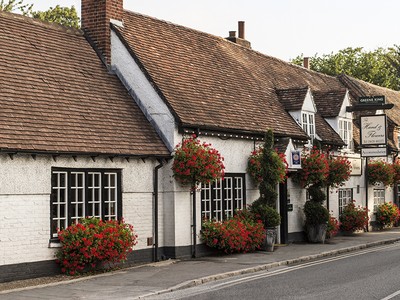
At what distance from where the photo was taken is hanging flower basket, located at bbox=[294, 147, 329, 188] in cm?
2656

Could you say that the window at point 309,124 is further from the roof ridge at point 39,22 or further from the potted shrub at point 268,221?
the roof ridge at point 39,22

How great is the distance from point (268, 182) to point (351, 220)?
8862 mm

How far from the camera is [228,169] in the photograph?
23156mm

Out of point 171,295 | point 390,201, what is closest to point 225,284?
point 171,295

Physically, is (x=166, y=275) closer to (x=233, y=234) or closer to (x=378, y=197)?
(x=233, y=234)

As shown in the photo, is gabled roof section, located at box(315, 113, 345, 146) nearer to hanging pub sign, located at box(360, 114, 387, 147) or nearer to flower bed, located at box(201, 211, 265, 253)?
hanging pub sign, located at box(360, 114, 387, 147)

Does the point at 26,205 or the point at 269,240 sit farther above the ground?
the point at 26,205

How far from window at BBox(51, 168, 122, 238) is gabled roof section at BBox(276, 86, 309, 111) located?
10.4 meters

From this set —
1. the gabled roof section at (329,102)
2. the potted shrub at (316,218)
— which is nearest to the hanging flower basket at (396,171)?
the gabled roof section at (329,102)

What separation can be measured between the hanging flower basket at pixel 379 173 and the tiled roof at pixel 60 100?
16.7 metres

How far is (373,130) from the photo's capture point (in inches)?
→ 1292

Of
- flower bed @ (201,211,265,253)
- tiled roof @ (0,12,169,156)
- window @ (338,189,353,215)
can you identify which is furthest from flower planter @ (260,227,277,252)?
window @ (338,189,353,215)

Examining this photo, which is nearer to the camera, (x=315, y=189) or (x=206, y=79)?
(x=206, y=79)

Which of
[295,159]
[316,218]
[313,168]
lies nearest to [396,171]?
[316,218]
